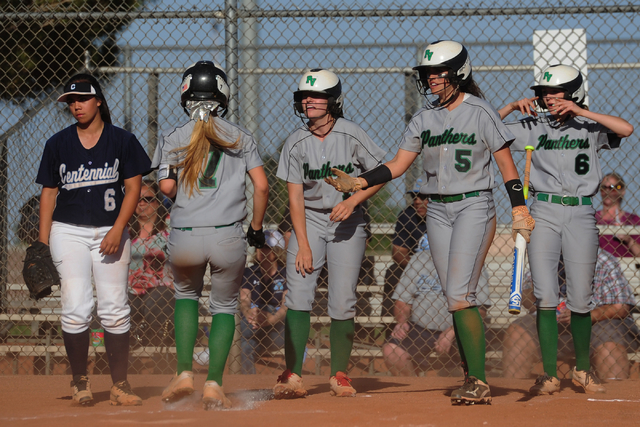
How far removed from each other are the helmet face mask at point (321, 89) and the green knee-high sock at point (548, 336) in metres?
1.80

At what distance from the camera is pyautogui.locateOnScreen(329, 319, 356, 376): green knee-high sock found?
3.90m

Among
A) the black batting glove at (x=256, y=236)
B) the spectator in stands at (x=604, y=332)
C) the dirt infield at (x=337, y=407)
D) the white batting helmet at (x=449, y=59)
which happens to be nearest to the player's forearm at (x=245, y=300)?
the dirt infield at (x=337, y=407)

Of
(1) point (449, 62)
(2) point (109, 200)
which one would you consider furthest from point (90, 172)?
(1) point (449, 62)

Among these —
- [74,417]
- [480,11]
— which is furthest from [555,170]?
[74,417]

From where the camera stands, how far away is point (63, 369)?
6.46 m

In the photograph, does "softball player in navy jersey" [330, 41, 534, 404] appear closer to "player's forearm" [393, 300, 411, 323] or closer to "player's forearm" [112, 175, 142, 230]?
"player's forearm" [112, 175, 142, 230]

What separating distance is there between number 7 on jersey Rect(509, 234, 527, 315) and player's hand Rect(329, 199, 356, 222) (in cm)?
90

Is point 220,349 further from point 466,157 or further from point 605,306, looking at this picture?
point 605,306

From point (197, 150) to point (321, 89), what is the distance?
0.89 meters

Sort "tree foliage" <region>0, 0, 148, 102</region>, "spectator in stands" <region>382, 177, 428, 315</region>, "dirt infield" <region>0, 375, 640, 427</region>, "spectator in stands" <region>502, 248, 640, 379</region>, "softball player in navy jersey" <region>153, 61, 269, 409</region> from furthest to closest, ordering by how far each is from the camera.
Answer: "tree foliage" <region>0, 0, 148, 102</region> < "spectator in stands" <region>382, 177, 428, 315</region> < "spectator in stands" <region>502, 248, 640, 379</region> < "softball player in navy jersey" <region>153, 61, 269, 409</region> < "dirt infield" <region>0, 375, 640, 427</region>

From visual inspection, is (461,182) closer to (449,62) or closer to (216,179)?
(449,62)

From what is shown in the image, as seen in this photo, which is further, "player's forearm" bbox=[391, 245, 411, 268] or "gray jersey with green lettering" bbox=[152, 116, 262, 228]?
"player's forearm" bbox=[391, 245, 411, 268]

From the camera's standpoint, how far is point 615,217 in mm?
5387

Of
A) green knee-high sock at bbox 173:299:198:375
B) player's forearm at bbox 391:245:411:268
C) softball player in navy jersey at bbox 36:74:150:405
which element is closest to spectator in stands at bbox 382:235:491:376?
player's forearm at bbox 391:245:411:268
